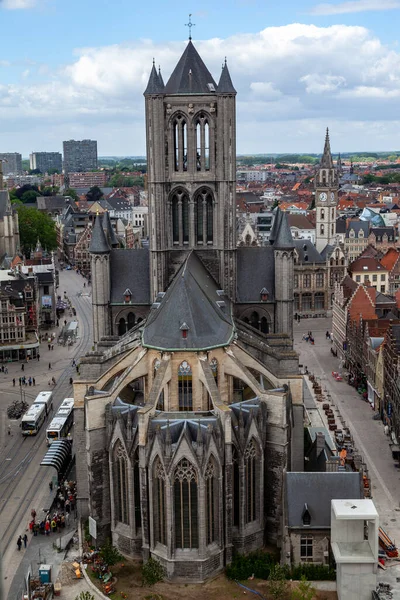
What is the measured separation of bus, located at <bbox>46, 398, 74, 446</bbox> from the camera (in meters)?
68.8

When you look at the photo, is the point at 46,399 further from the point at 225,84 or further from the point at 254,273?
the point at 225,84

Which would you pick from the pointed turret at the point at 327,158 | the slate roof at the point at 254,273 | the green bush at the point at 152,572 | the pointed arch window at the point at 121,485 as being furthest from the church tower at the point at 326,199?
the green bush at the point at 152,572

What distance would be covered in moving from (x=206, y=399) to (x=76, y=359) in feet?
175

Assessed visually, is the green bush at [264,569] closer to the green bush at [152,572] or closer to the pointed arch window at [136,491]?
the green bush at [152,572]

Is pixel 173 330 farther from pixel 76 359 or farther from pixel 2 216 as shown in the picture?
pixel 2 216

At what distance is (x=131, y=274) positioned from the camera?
7200 cm

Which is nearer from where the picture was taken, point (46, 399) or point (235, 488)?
point (235, 488)

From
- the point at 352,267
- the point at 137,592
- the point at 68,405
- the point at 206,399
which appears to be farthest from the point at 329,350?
the point at 137,592

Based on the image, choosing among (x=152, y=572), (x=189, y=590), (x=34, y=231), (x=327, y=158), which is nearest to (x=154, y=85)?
(x=152, y=572)

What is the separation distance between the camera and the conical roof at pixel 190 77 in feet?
218

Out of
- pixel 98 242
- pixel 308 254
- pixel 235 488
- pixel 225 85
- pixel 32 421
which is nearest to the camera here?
pixel 235 488

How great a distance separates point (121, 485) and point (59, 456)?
1375 centimetres

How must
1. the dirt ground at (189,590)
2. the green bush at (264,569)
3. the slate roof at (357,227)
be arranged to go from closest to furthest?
1. the dirt ground at (189,590)
2. the green bush at (264,569)
3. the slate roof at (357,227)

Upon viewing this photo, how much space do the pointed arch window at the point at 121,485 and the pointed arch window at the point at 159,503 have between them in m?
2.91
